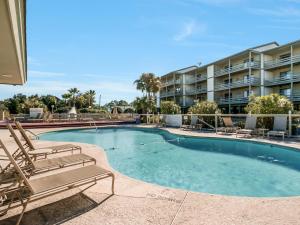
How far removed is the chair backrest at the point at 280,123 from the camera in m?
10.2

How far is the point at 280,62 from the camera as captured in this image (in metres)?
25.4

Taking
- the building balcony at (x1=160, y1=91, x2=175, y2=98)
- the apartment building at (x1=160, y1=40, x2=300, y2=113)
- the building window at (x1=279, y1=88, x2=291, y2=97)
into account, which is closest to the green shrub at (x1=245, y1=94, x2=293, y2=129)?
the apartment building at (x1=160, y1=40, x2=300, y2=113)

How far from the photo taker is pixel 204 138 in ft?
36.7

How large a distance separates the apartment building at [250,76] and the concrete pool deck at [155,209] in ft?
70.5

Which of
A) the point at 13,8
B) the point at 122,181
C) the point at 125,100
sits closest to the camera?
the point at 13,8

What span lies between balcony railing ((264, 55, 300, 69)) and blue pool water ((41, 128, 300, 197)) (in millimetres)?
19698

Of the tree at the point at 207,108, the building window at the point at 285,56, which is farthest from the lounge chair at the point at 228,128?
the building window at the point at 285,56

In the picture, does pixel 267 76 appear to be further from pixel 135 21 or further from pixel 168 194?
pixel 168 194

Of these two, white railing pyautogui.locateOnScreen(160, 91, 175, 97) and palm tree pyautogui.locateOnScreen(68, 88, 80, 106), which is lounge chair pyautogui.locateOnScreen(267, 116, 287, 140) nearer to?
white railing pyautogui.locateOnScreen(160, 91, 175, 97)

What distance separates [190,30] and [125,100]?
199ft

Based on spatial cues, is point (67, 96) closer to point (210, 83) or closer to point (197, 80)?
point (197, 80)

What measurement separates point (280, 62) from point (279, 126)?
19185 millimetres

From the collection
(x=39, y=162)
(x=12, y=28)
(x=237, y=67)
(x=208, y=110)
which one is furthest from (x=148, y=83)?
(x=12, y=28)

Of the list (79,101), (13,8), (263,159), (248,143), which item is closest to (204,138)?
(248,143)
